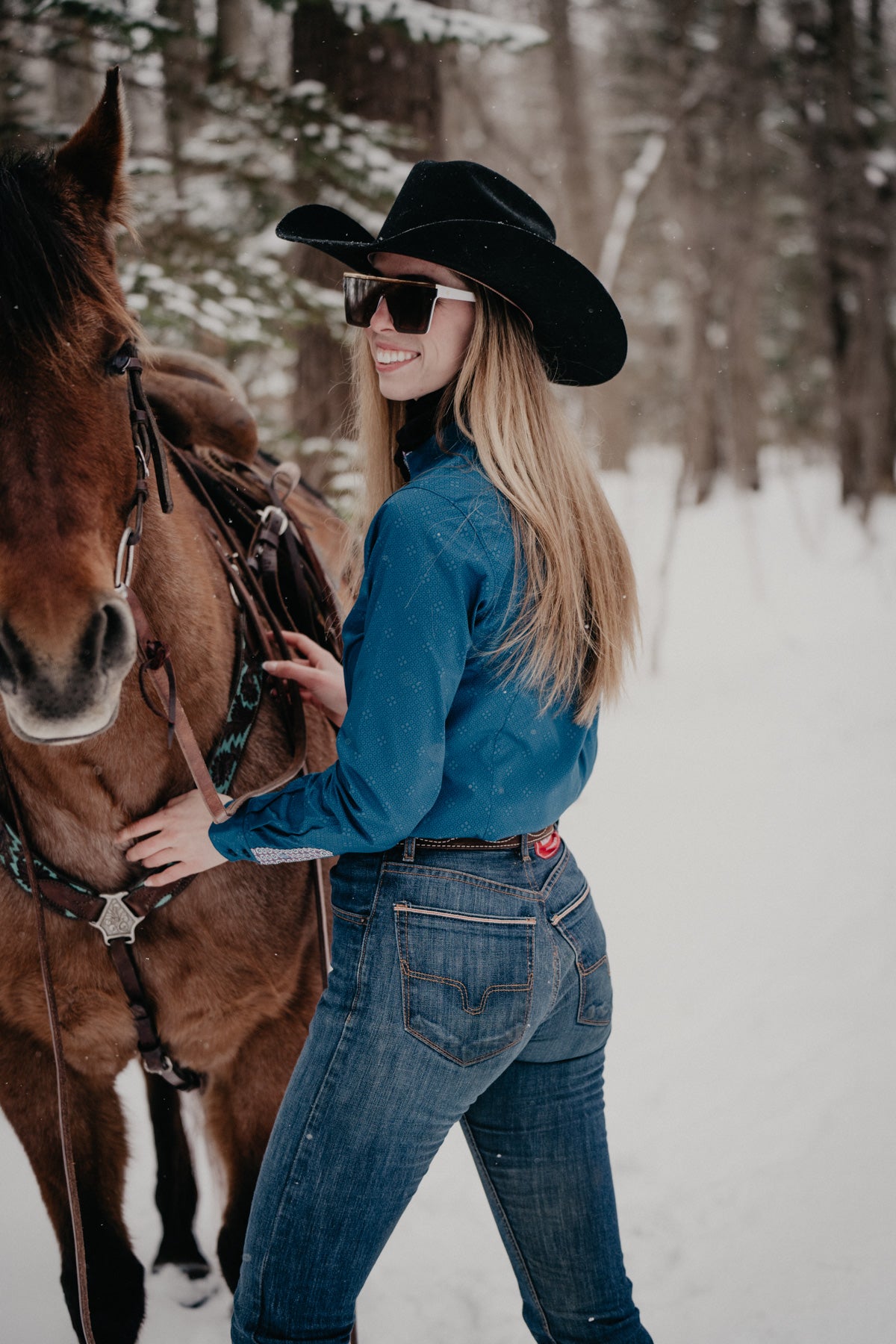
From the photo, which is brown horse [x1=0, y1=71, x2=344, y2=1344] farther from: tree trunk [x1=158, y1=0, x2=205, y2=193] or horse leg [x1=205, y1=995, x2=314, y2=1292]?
tree trunk [x1=158, y1=0, x2=205, y2=193]

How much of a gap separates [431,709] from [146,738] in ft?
2.33

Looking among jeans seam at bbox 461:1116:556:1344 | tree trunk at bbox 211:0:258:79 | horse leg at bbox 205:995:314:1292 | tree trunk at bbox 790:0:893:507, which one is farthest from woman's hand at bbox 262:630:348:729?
tree trunk at bbox 790:0:893:507

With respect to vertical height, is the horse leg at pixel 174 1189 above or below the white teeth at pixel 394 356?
below

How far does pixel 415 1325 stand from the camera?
255cm

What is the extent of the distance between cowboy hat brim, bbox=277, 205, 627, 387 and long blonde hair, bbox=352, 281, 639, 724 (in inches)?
2.2

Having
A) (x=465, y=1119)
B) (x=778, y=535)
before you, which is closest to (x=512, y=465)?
(x=465, y=1119)

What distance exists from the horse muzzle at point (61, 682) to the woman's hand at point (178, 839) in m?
0.37

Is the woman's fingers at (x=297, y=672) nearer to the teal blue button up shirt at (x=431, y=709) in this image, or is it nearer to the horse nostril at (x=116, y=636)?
the teal blue button up shirt at (x=431, y=709)

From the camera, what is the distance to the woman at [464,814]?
135cm

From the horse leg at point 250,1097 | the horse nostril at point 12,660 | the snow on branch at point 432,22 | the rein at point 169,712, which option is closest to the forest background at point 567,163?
the snow on branch at point 432,22

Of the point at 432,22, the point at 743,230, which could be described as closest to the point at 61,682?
the point at 432,22

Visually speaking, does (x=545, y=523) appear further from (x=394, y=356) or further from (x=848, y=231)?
(x=848, y=231)

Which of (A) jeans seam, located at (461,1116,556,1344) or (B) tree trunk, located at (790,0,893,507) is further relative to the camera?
(B) tree trunk, located at (790,0,893,507)

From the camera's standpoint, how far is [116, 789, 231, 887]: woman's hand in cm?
168
